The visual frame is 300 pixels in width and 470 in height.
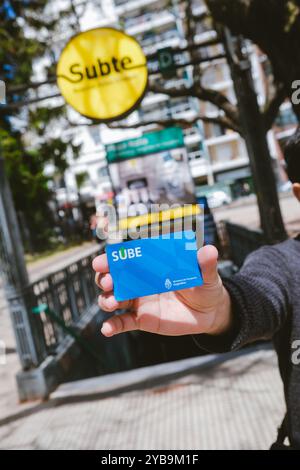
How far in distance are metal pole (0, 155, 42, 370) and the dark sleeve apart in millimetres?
3782

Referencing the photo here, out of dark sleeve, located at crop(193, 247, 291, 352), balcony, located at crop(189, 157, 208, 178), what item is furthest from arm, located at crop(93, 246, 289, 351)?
balcony, located at crop(189, 157, 208, 178)

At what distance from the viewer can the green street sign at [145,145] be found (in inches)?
231

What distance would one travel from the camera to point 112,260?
92cm

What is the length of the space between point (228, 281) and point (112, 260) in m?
0.47

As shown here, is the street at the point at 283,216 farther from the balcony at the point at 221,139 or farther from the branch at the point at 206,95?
the balcony at the point at 221,139

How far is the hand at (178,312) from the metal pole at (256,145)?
305 cm

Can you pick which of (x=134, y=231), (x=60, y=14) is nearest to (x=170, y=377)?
(x=134, y=231)

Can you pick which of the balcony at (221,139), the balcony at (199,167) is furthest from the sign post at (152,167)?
the balcony at (221,139)

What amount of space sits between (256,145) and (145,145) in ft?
7.33

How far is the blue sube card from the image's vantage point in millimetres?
897

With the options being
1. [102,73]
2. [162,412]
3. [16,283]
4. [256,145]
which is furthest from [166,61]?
[162,412]

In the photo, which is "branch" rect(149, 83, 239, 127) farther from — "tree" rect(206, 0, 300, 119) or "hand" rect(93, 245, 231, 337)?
"hand" rect(93, 245, 231, 337)

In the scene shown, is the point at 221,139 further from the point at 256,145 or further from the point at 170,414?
the point at 170,414
